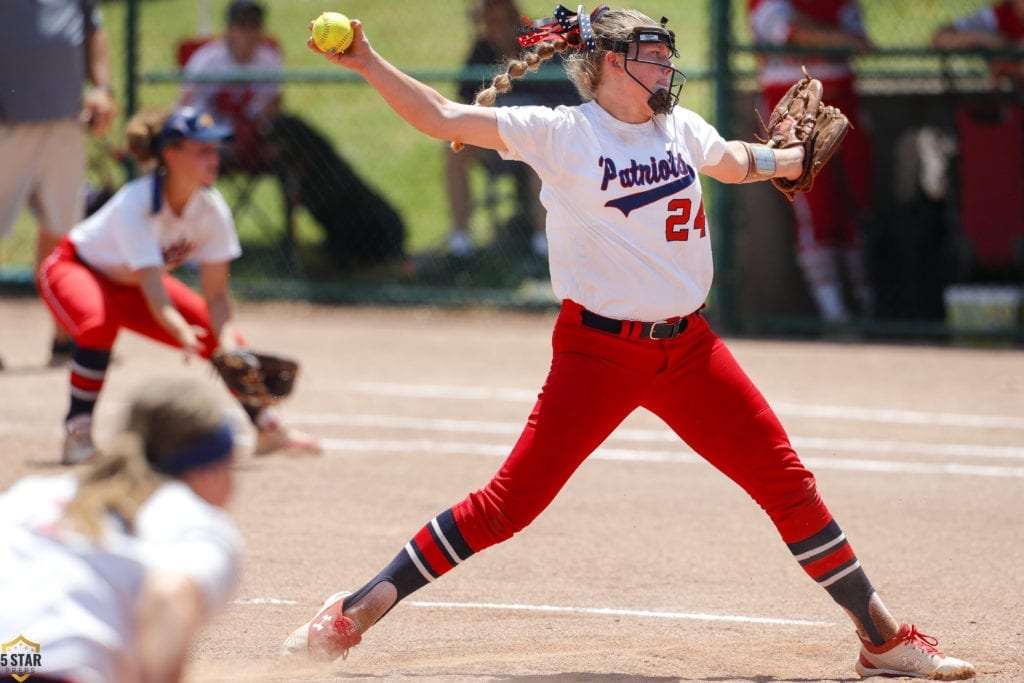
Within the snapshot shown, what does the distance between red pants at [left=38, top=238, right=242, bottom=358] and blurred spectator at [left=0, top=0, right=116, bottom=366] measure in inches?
88.2

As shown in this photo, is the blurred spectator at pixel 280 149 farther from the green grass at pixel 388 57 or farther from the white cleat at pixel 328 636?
the white cleat at pixel 328 636

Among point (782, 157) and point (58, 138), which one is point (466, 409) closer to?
point (58, 138)

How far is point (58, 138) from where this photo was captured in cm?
988

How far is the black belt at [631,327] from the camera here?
Answer: 4336mm

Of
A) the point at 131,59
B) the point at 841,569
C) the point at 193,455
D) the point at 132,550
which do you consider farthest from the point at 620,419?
the point at 131,59

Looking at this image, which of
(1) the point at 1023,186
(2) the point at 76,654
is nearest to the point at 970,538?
(2) the point at 76,654

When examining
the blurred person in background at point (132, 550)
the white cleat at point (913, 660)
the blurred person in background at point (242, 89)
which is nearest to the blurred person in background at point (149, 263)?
the white cleat at point (913, 660)

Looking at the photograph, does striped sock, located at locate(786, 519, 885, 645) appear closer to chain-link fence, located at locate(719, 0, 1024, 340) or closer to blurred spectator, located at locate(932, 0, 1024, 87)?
chain-link fence, located at locate(719, 0, 1024, 340)

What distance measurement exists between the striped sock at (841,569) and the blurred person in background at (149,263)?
3.56 m

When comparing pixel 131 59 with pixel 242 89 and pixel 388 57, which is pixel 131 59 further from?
pixel 388 57

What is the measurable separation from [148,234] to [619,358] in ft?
11.6

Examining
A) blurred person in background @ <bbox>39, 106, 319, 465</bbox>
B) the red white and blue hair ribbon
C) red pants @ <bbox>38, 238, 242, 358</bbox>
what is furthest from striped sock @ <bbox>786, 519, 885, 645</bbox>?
red pants @ <bbox>38, 238, 242, 358</bbox>

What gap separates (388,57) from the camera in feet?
60.2

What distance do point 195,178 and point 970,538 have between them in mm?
3921
